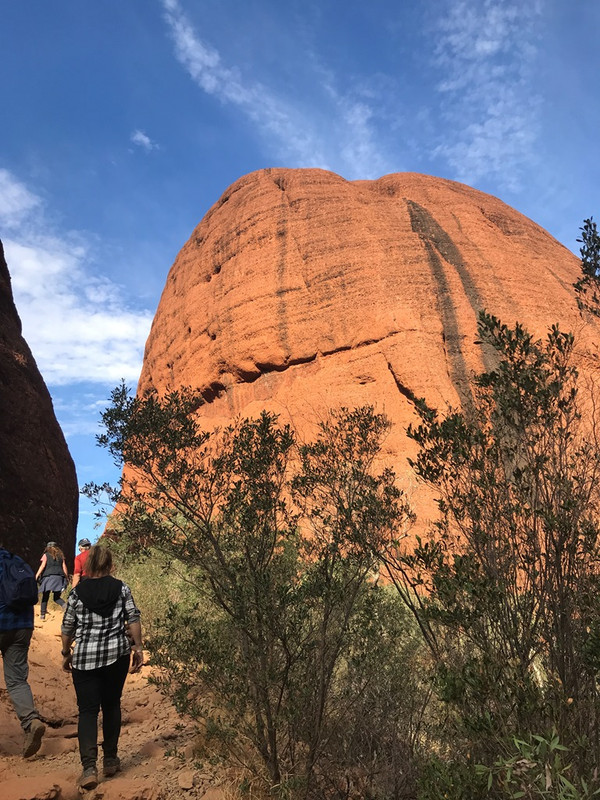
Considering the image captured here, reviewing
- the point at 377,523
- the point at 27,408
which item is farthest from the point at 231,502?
the point at 27,408

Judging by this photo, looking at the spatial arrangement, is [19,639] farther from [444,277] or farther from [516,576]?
Answer: [444,277]

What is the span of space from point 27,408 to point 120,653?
12.2 m

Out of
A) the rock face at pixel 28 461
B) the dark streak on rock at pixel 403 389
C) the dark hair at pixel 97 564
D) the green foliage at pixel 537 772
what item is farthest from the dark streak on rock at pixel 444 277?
the green foliage at pixel 537 772

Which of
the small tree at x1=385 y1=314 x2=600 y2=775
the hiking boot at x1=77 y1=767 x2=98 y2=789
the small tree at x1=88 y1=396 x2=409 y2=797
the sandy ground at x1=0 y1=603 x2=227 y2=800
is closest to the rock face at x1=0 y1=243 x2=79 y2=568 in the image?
the sandy ground at x1=0 y1=603 x2=227 y2=800

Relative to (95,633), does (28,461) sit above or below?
above

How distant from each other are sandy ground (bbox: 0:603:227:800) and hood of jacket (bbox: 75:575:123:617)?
1238 mm

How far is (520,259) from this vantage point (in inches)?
1359

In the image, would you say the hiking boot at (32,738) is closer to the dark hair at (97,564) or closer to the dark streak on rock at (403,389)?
the dark hair at (97,564)

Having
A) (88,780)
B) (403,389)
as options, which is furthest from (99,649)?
(403,389)

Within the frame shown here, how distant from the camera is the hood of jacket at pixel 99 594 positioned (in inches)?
183

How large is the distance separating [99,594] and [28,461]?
11.0 meters

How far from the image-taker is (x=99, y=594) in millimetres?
4684

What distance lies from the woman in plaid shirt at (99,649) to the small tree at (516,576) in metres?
2.53

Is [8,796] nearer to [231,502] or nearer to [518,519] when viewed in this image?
[231,502]
